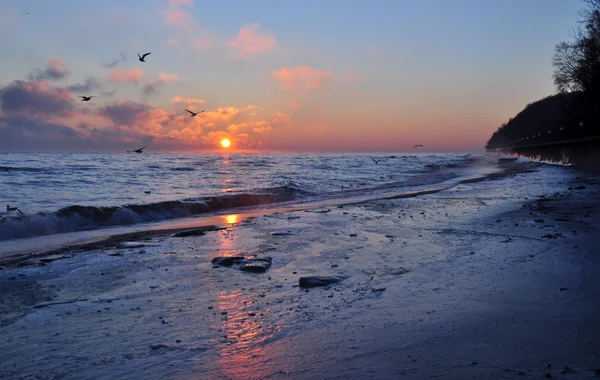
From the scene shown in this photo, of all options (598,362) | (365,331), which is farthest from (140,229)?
(598,362)

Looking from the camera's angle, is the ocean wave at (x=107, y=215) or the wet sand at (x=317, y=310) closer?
the wet sand at (x=317, y=310)

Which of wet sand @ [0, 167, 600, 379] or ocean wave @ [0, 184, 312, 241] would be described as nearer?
wet sand @ [0, 167, 600, 379]

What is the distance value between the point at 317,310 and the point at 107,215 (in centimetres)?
1165

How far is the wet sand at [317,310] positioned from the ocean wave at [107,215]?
4051mm

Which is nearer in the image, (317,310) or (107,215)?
(317,310)

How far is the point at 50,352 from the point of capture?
13.1ft

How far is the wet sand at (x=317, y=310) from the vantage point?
3.61 metres

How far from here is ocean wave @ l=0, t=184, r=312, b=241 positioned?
12280 millimetres

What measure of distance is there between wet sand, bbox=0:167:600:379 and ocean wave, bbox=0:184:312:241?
13.3 ft

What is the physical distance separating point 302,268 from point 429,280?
1.96 m

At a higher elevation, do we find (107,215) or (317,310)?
(107,215)

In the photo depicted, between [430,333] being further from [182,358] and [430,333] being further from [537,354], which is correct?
[182,358]

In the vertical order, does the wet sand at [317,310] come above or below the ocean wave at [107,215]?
below

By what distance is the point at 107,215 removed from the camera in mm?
14781
